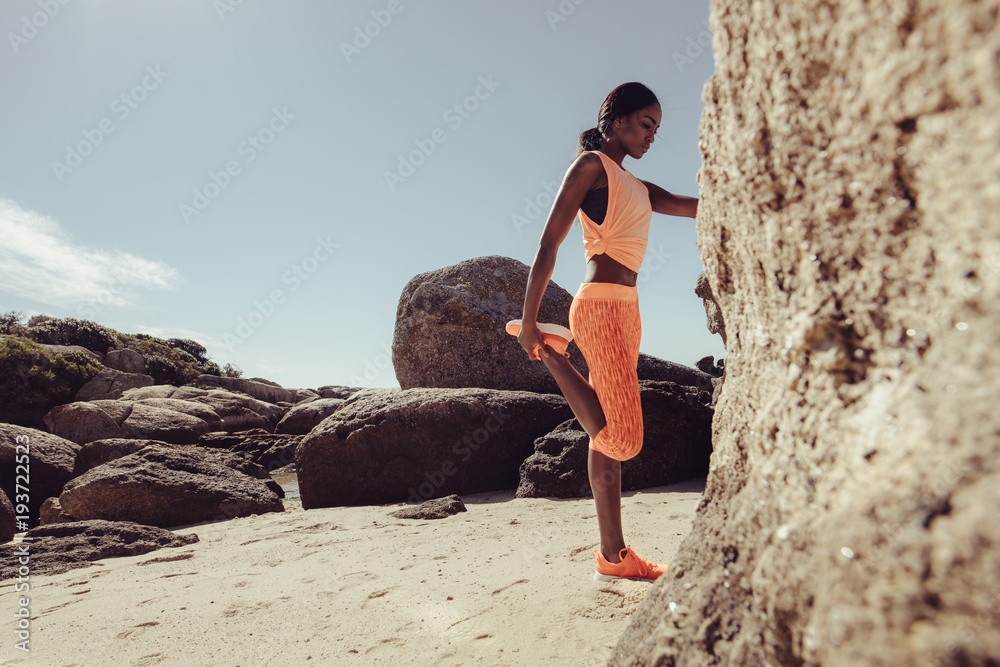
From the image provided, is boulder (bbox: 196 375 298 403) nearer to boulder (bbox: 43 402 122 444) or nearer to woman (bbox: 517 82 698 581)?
boulder (bbox: 43 402 122 444)

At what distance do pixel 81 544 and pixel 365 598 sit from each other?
8.69ft

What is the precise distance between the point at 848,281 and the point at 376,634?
182 centimetres

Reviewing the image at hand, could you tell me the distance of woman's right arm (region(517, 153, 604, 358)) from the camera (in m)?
2.34

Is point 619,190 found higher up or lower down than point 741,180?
higher up

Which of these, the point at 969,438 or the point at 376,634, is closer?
the point at 969,438

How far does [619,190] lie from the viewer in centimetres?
240

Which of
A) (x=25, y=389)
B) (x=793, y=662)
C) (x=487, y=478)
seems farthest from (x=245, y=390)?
(x=793, y=662)

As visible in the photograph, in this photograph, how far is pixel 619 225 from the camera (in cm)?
240

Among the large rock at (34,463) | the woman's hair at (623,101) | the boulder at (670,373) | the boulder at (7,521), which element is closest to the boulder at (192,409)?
the large rock at (34,463)

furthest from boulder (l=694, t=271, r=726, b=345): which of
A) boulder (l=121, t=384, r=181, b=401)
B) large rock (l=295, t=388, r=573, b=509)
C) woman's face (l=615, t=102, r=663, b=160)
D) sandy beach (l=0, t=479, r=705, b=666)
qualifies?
boulder (l=121, t=384, r=181, b=401)

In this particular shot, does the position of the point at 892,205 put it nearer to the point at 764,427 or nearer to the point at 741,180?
the point at 741,180

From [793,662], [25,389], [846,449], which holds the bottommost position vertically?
[793,662]

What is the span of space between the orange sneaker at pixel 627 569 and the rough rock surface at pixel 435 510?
2074 millimetres

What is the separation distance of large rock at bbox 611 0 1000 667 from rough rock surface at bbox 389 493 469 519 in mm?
3042
